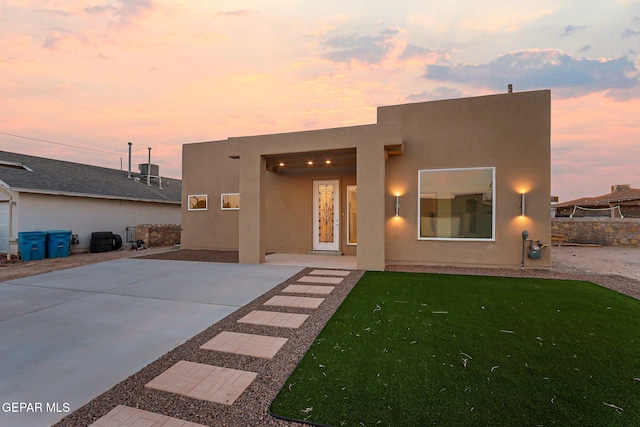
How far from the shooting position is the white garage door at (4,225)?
32.9ft

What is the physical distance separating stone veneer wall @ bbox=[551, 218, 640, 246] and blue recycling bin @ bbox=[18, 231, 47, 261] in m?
20.9

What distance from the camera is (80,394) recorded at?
2.11 meters

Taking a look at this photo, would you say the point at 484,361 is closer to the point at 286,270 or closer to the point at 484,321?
the point at 484,321

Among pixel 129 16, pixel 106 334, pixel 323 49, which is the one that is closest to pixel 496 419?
pixel 106 334

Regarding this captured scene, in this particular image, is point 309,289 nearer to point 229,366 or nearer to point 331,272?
point 331,272

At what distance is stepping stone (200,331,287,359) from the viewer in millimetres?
2768

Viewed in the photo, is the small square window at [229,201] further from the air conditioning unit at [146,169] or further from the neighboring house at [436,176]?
the air conditioning unit at [146,169]

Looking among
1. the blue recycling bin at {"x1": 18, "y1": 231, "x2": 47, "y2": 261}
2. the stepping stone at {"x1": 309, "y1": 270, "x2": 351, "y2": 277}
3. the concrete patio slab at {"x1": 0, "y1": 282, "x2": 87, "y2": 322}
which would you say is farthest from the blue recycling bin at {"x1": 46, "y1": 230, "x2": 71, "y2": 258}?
the stepping stone at {"x1": 309, "y1": 270, "x2": 351, "y2": 277}

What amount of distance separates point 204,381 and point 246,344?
27.8 inches

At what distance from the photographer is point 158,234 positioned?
511 inches

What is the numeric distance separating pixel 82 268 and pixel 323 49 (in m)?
9.33

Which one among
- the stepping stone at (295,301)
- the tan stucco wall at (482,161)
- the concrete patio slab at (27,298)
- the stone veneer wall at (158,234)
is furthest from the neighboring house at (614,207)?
the stone veneer wall at (158,234)

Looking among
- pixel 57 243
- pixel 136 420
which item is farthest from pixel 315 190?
pixel 57 243

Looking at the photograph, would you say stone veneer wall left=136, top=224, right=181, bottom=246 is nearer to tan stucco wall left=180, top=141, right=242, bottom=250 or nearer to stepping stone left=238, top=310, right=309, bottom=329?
tan stucco wall left=180, top=141, right=242, bottom=250
